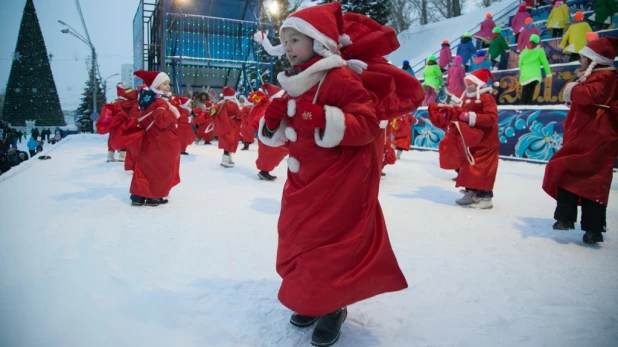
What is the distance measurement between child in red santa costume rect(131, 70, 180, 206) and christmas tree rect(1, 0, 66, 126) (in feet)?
8.44

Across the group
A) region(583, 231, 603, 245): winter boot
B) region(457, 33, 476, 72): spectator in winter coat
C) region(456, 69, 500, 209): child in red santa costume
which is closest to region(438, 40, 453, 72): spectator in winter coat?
region(457, 33, 476, 72): spectator in winter coat

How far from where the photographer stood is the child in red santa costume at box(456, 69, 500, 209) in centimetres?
488

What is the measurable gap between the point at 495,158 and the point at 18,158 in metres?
8.57

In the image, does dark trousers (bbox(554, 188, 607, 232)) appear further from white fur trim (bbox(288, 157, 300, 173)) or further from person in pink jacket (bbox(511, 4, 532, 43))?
person in pink jacket (bbox(511, 4, 532, 43))

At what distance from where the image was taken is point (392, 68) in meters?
2.08

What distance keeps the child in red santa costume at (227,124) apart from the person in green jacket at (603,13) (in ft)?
32.0

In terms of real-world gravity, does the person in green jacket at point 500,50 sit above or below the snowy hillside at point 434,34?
below

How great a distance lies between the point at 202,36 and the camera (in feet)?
57.5

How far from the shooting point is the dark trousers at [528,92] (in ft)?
35.8

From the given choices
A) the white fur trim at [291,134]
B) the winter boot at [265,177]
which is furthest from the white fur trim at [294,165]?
the winter boot at [265,177]

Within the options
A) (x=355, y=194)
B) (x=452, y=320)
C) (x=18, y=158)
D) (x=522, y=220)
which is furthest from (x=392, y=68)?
(x=18, y=158)

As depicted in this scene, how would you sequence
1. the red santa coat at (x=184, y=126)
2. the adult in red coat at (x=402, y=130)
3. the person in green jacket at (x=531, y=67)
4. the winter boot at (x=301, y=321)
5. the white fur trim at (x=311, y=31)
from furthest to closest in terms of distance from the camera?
1. the person in green jacket at (x=531, y=67)
2. the red santa coat at (x=184, y=126)
3. the adult in red coat at (x=402, y=130)
4. the winter boot at (x=301, y=321)
5. the white fur trim at (x=311, y=31)

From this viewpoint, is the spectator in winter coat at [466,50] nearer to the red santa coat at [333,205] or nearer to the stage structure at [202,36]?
the stage structure at [202,36]

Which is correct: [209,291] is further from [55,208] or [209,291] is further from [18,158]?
[18,158]
